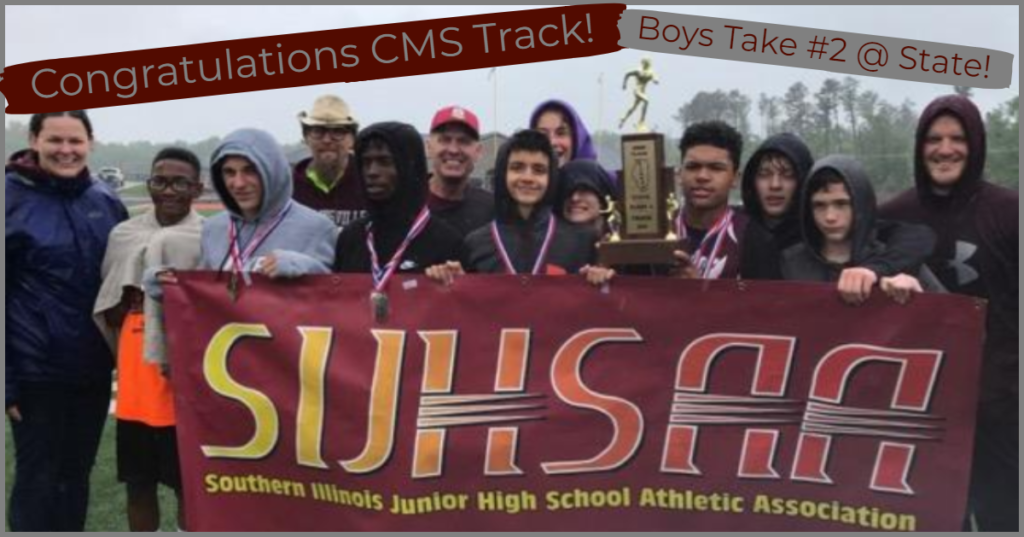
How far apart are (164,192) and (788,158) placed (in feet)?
9.18

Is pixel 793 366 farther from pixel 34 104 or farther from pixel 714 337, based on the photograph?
pixel 34 104

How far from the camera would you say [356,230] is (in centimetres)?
411

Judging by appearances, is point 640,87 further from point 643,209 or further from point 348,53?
point 348,53

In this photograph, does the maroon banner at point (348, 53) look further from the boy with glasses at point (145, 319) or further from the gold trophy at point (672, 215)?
the gold trophy at point (672, 215)

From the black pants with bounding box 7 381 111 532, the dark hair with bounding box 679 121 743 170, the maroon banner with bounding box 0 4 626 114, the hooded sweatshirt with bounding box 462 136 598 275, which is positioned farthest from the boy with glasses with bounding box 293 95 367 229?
the dark hair with bounding box 679 121 743 170

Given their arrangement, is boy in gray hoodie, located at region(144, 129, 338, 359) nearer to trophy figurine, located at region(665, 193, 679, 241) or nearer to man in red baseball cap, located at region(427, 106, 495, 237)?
man in red baseball cap, located at region(427, 106, 495, 237)

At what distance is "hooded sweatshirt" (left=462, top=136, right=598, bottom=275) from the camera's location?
3891mm

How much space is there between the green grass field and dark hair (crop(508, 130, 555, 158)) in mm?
2857

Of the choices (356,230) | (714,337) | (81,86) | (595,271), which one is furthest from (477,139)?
(81,86)

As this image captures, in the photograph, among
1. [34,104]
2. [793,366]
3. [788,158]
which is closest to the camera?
[793,366]

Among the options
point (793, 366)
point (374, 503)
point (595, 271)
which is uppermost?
point (595, 271)

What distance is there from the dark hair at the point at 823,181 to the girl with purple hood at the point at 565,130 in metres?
1.61

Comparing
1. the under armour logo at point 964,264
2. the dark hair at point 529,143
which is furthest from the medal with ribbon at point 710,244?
the under armour logo at point 964,264

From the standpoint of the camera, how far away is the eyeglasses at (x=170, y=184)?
171 inches
